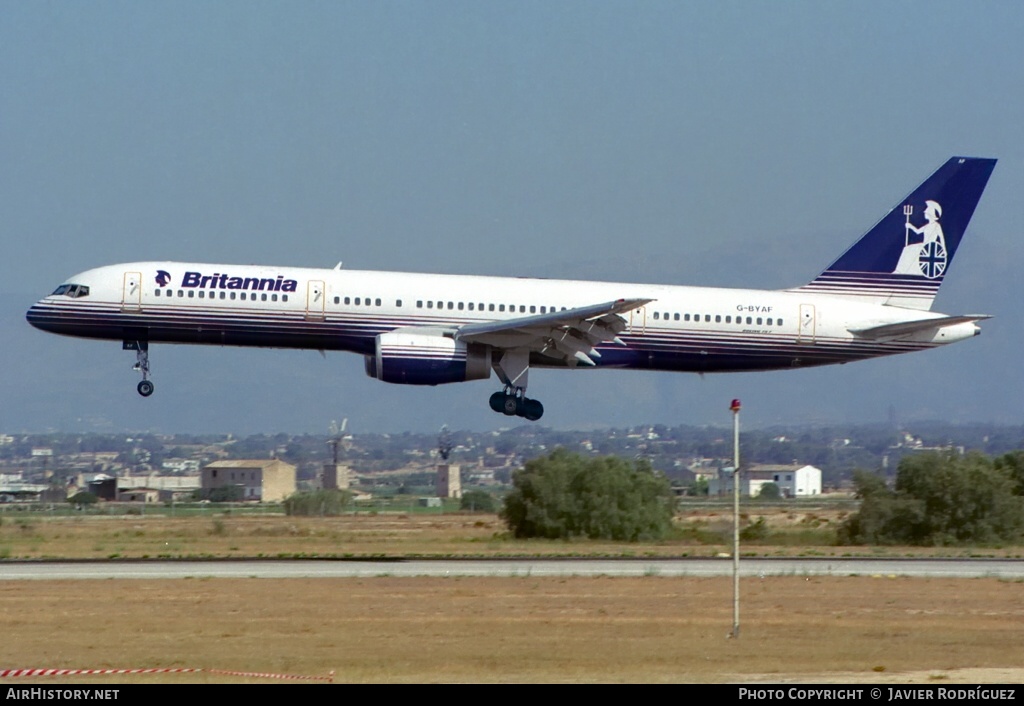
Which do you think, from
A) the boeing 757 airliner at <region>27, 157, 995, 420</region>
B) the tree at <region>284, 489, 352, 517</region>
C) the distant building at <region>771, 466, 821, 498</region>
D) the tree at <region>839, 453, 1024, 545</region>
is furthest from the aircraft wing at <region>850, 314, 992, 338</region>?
the distant building at <region>771, 466, 821, 498</region>

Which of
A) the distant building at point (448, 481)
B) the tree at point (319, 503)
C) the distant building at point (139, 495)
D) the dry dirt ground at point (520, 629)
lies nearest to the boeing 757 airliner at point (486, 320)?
the dry dirt ground at point (520, 629)

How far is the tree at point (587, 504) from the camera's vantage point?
2140 inches

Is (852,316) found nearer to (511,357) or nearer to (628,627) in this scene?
(511,357)

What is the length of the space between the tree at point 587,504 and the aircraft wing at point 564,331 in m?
12.4

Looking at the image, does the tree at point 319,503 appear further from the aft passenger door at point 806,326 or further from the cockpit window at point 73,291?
the aft passenger door at point 806,326

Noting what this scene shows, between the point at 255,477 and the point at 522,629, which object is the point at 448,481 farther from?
the point at 522,629

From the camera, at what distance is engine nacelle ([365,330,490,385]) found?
135 feet

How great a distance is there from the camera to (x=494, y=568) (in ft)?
123

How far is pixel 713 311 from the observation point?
144ft

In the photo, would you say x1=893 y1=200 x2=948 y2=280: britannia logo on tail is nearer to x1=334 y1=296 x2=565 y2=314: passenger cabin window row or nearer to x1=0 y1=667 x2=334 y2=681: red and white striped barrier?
x1=334 y1=296 x2=565 y2=314: passenger cabin window row

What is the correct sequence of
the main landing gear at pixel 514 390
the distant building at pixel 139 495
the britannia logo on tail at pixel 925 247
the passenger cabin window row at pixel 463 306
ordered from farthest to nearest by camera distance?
the distant building at pixel 139 495 < the britannia logo on tail at pixel 925 247 < the main landing gear at pixel 514 390 < the passenger cabin window row at pixel 463 306

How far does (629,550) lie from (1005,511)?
54.0 ft

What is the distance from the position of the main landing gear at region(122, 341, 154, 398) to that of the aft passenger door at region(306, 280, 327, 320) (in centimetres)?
498
